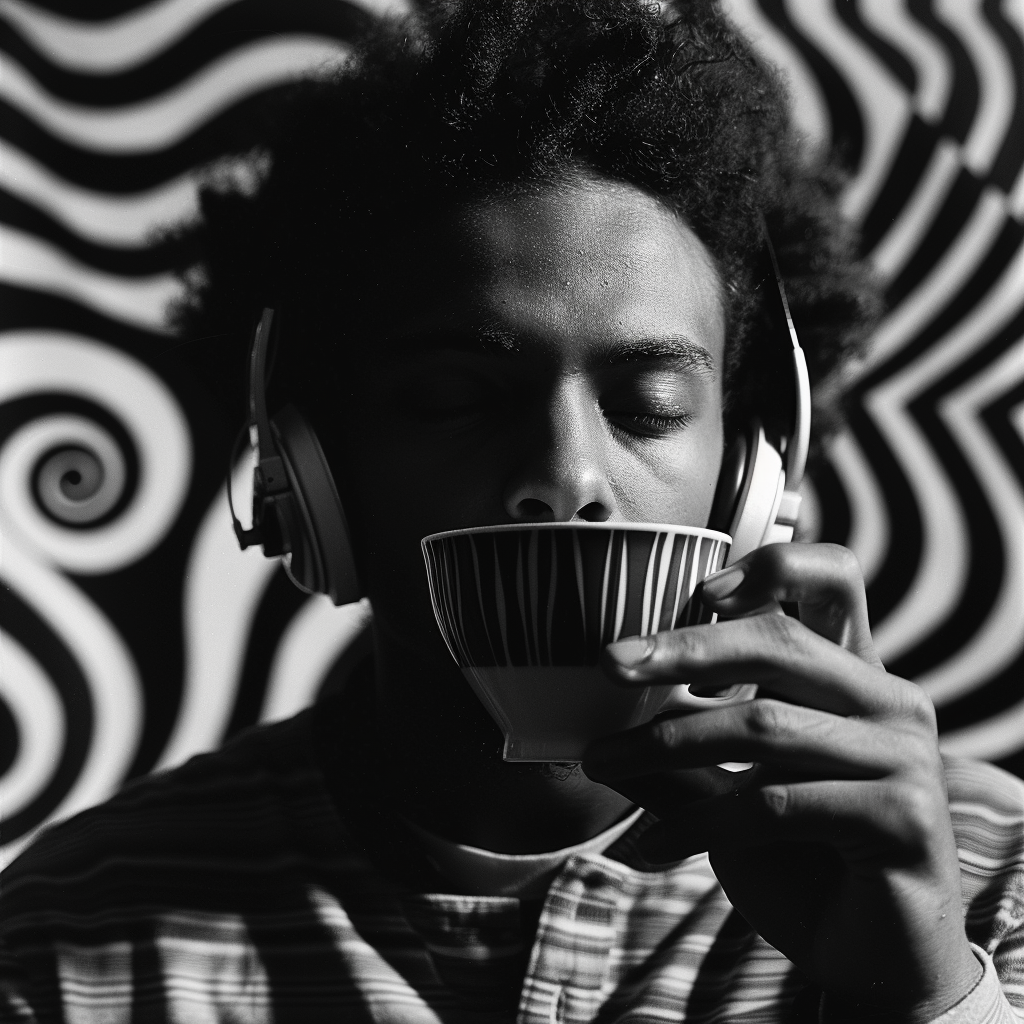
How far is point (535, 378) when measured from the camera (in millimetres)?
799

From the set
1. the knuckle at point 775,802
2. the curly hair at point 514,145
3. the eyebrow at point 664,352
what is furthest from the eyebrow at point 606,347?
the knuckle at point 775,802

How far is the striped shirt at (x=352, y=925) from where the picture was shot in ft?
2.89

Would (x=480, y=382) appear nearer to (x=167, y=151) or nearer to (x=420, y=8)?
(x=420, y=8)

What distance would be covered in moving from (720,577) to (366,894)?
1.74 ft

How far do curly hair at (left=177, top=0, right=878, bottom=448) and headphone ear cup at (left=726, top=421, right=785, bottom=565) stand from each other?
0.09 m

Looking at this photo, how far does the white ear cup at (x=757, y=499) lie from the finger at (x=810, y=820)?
25 cm

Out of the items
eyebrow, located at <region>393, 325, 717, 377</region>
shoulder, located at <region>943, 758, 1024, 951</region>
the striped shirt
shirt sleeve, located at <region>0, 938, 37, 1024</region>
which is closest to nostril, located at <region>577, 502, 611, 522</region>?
eyebrow, located at <region>393, 325, 717, 377</region>

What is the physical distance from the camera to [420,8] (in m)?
1.05

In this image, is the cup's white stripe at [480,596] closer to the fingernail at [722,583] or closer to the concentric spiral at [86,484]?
the fingernail at [722,583]

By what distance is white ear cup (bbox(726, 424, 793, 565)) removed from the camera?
2.76ft

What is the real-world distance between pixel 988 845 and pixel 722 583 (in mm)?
574

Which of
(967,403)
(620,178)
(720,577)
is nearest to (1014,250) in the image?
(967,403)

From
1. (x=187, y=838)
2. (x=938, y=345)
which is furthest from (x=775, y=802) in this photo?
(x=938, y=345)

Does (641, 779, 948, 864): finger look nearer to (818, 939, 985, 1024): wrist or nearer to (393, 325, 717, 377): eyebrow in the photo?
(818, 939, 985, 1024): wrist
